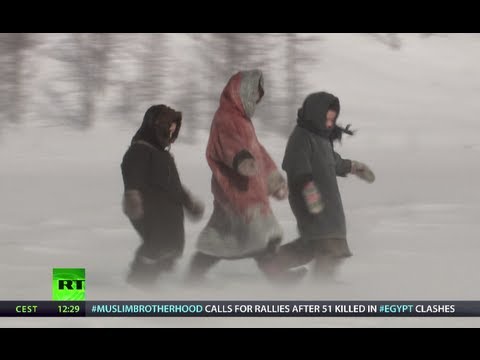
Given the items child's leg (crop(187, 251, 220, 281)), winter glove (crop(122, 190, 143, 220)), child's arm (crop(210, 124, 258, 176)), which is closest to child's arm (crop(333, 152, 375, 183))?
child's arm (crop(210, 124, 258, 176))

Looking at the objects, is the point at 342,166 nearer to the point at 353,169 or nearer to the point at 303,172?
the point at 353,169

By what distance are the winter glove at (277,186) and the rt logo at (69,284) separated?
3.96 ft

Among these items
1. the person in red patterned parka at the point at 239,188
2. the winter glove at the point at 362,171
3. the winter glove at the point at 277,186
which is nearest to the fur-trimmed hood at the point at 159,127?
the person in red patterned parka at the point at 239,188

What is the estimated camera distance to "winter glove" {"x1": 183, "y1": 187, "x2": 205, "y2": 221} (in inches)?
243

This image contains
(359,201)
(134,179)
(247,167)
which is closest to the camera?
(247,167)

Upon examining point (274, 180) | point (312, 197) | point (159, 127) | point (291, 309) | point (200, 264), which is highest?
point (159, 127)

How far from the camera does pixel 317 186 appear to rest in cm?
612

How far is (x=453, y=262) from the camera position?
6.26m

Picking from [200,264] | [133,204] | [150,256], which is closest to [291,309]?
[200,264]

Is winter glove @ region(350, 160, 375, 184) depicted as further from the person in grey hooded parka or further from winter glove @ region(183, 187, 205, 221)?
winter glove @ region(183, 187, 205, 221)

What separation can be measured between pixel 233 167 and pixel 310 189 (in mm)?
452

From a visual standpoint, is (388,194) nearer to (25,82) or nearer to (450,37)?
(450,37)

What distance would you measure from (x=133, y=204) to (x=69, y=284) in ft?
2.08

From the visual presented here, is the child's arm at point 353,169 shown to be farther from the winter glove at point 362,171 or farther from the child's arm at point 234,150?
the child's arm at point 234,150
